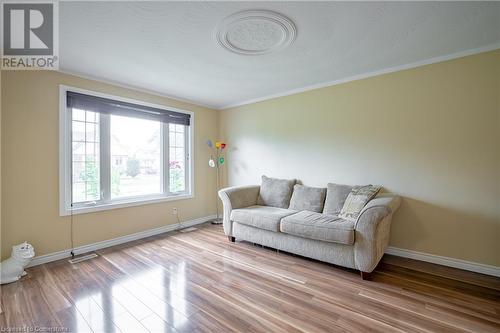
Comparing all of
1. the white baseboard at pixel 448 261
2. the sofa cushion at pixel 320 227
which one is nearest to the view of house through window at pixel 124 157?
the sofa cushion at pixel 320 227

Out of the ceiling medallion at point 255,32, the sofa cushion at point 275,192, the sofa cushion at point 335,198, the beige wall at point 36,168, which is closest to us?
the ceiling medallion at point 255,32

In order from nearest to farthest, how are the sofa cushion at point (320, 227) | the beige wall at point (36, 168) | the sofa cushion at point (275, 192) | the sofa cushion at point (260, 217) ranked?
the sofa cushion at point (320, 227)
the beige wall at point (36, 168)
the sofa cushion at point (260, 217)
the sofa cushion at point (275, 192)

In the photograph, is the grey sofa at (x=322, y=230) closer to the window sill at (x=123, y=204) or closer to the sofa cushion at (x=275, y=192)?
the sofa cushion at (x=275, y=192)

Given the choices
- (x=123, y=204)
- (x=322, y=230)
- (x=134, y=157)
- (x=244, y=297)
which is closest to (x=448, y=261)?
(x=322, y=230)

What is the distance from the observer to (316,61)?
265 centimetres

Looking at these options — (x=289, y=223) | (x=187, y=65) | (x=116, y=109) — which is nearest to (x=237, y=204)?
(x=289, y=223)

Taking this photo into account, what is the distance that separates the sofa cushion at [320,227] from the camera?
90.6 inches

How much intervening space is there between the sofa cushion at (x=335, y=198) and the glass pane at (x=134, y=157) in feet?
9.22

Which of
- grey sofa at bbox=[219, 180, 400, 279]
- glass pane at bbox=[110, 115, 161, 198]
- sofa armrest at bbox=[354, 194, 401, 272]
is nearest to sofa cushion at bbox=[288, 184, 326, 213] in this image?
grey sofa at bbox=[219, 180, 400, 279]

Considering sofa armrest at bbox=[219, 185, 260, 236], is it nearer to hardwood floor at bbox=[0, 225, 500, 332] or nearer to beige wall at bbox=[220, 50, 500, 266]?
hardwood floor at bbox=[0, 225, 500, 332]

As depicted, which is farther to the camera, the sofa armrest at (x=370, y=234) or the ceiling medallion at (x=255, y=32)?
the sofa armrest at (x=370, y=234)

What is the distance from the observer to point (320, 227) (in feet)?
8.04

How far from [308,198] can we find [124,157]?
2.86 meters

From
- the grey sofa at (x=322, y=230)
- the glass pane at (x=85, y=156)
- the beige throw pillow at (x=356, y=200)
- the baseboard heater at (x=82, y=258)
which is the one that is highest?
the glass pane at (x=85, y=156)
